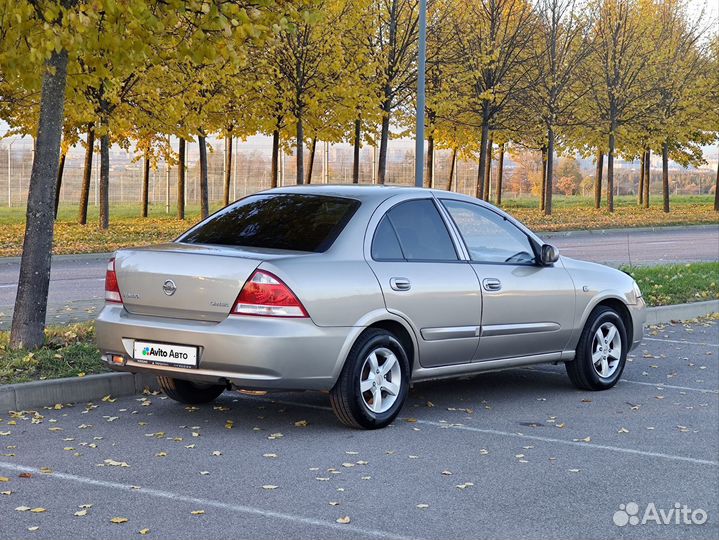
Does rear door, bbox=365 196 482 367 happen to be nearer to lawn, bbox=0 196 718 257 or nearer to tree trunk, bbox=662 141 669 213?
lawn, bbox=0 196 718 257

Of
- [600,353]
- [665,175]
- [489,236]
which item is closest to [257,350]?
[489,236]

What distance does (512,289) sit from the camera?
8.77 m

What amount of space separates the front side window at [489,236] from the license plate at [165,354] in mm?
2405

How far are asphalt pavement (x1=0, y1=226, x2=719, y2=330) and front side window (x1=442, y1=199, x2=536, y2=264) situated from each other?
15.6 feet

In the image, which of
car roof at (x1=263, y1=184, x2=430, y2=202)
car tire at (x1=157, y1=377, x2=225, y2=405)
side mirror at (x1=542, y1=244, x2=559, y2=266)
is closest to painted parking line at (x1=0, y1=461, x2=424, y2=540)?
car tire at (x1=157, y1=377, x2=225, y2=405)

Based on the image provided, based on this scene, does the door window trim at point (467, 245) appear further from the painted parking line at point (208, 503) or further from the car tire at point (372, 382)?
the painted parking line at point (208, 503)

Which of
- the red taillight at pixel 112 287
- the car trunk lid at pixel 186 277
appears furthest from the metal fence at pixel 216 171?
the car trunk lid at pixel 186 277

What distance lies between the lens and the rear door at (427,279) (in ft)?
25.8

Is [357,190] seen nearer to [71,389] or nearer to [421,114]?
[71,389]

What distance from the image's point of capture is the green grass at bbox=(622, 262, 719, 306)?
15.0 metres

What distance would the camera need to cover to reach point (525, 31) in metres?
38.4

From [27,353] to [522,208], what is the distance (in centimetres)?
4199

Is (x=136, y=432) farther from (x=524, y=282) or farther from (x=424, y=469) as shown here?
(x=524, y=282)

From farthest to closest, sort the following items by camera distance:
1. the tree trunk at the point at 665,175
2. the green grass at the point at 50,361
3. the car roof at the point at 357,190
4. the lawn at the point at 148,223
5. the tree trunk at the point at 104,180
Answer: the tree trunk at the point at 665,175 → the tree trunk at the point at 104,180 → the lawn at the point at 148,223 → the green grass at the point at 50,361 → the car roof at the point at 357,190
